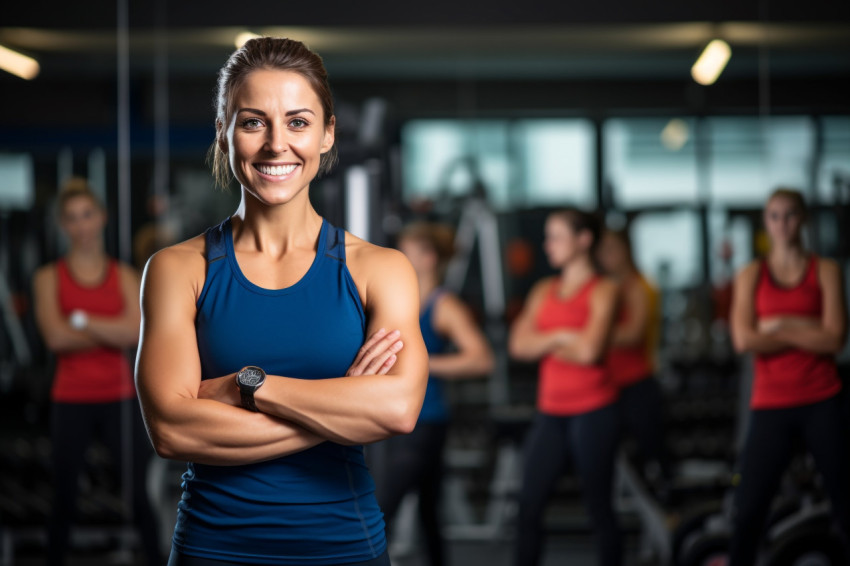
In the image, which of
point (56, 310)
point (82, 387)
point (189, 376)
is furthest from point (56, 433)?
point (189, 376)

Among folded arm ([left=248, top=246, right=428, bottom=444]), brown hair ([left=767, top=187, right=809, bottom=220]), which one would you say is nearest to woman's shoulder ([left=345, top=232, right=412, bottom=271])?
folded arm ([left=248, top=246, right=428, bottom=444])

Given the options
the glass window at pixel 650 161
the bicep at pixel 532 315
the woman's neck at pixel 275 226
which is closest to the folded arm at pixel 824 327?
the bicep at pixel 532 315

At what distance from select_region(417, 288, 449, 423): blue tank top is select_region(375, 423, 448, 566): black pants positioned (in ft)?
0.12

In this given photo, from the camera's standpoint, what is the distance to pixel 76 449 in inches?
132

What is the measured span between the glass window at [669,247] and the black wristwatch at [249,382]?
3375 mm

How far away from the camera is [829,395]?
301cm

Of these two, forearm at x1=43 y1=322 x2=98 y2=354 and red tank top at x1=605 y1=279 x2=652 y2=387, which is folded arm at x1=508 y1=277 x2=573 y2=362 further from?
forearm at x1=43 y1=322 x2=98 y2=354

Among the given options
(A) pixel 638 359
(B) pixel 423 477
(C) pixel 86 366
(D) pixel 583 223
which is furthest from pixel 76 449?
(A) pixel 638 359

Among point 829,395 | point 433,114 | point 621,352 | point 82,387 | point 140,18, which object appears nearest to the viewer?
point 829,395

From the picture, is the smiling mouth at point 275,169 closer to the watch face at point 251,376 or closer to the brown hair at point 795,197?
the watch face at point 251,376

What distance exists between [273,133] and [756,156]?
9.92 feet

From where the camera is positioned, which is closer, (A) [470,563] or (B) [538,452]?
(B) [538,452]

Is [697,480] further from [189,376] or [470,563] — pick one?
[189,376]

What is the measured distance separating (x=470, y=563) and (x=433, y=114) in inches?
97.9
